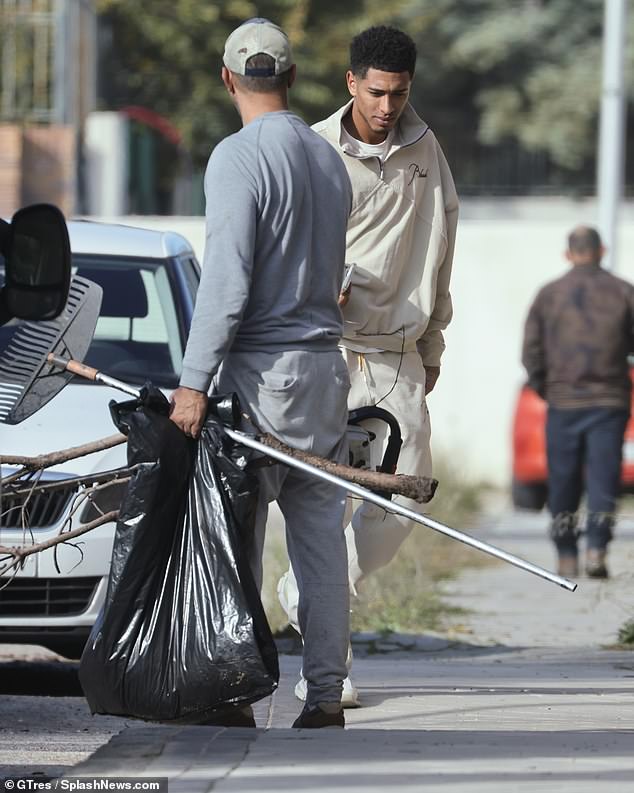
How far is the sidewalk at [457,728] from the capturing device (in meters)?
3.91

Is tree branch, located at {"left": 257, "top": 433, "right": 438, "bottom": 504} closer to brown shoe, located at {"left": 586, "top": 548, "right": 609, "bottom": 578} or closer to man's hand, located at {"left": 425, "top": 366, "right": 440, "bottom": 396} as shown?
man's hand, located at {"left": 425, "top": 366, "right": 440, "bottom": 396}

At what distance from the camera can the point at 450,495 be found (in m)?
12.8

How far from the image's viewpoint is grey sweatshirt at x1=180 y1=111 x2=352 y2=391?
470cm

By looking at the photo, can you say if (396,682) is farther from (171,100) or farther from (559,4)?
(559,4)

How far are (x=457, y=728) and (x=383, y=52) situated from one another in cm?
208

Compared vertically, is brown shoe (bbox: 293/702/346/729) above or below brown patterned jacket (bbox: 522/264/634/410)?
below

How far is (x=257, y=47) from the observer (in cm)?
486

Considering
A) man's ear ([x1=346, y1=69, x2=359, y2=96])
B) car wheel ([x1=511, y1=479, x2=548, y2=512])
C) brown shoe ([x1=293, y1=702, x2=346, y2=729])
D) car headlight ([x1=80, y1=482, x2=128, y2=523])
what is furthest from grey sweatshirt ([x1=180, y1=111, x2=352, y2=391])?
car wheel ([x1=511, y1=479, x2=548, y2=512])

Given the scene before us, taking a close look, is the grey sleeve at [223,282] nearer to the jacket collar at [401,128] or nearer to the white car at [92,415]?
the white car at [92,415]

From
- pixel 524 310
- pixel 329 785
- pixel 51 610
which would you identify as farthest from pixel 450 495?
pixel 329 785

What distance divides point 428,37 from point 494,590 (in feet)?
91.8

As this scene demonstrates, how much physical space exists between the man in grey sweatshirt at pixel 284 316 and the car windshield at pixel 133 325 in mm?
2005

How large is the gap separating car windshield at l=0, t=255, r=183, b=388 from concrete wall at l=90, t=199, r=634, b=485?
8900 millimetres

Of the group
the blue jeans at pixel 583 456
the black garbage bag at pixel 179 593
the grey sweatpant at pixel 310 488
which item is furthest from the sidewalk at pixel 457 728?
the blue jeans at pixel 583 456
